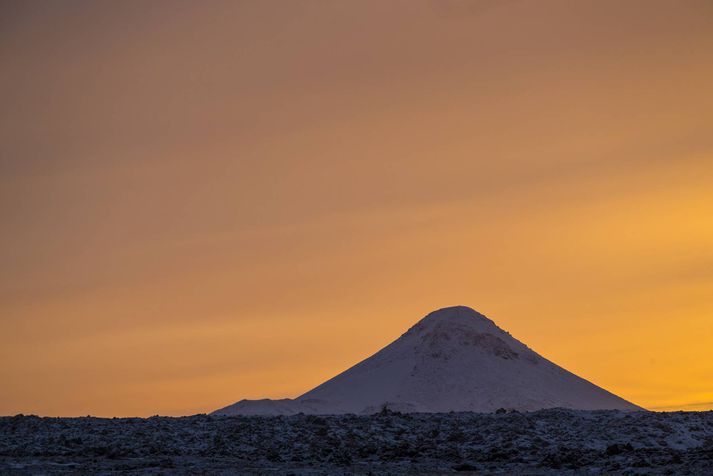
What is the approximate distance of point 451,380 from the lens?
60656 millimetres

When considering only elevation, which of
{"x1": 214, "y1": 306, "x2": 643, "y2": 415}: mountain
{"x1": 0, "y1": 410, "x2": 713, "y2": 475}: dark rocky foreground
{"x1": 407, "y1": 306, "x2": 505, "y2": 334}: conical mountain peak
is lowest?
{"x1": 0, "y1": 410, "x2": 713, "y2": 475}: dark rocky foreground

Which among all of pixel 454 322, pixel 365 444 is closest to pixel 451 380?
pixel 454 322

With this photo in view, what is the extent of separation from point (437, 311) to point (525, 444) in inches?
1490

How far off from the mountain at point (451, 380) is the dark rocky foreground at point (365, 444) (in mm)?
20405

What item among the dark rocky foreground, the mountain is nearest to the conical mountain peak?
the mountain

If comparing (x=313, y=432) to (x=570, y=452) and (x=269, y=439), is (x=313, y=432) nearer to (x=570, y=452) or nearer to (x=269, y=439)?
(x=269, y=439)

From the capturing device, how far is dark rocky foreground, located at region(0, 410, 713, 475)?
29031 millimetres

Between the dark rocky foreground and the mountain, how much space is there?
20405 millimetres

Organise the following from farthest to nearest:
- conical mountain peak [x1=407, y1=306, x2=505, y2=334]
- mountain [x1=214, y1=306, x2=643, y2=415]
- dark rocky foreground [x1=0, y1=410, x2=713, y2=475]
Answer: conical mountain peak [x1=407, y1=306, x2=505, y2=334]
mountain [x1=214, y1=306, x2=643, y2=415]
dark rocky foreground [x1=0, y1=410, x2=713, y2=475]

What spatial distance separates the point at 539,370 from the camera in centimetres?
6519

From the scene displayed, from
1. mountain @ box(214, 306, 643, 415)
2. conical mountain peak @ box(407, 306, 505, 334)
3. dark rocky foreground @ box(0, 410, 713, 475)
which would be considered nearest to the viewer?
dark rocky foreground @ box(0, 410, 713, 475)

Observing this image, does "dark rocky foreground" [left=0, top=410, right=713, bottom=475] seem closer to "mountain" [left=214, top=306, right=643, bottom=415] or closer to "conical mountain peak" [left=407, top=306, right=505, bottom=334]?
"mountain" [left=214, top=306, right=643, bottom=415]

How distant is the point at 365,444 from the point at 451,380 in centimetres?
2871

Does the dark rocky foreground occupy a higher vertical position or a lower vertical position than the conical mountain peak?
lower
